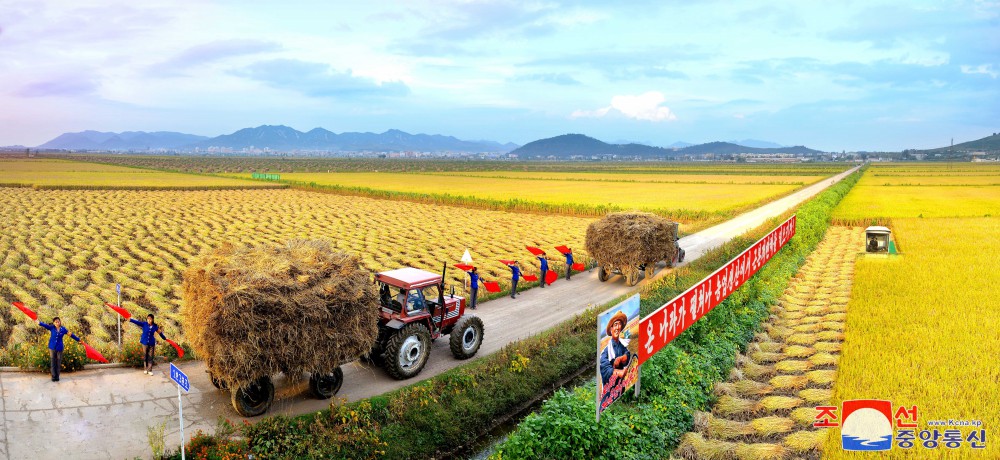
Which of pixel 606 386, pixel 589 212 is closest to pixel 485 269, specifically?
pixel 606 386

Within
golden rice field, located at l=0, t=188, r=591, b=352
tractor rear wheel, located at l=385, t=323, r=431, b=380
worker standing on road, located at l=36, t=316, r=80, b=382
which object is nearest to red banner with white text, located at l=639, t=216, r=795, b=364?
tractor rear wheel, located at l=385, t=323, r=431, b=380

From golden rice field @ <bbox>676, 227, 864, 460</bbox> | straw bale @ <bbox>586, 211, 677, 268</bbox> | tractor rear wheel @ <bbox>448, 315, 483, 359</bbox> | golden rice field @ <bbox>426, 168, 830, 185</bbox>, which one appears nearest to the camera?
golden rice field @ <bbox>676, 227, 864, 460</bbox>

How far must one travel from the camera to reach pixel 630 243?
63.7 feet

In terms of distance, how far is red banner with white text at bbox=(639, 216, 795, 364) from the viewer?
9.79 meters

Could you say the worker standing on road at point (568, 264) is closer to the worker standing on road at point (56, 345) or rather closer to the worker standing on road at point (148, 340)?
the worker standing on road at point (148, 340)

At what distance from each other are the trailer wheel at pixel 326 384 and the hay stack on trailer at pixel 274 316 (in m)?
0.02

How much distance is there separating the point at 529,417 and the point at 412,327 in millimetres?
3501

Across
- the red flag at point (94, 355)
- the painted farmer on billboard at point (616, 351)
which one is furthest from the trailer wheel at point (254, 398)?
the painted farmer on billboard at point (616, 351)

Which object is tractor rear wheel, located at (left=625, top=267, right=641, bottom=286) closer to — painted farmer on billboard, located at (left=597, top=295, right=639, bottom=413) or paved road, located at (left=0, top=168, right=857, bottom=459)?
paved road, located at (left=0, top=168, right=857, bottom=459)

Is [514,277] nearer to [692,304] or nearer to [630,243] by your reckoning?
[630,243]

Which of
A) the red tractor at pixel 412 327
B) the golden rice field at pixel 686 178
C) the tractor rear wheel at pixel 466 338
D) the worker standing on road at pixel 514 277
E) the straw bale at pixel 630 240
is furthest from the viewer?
the golden rice field at pixel 686 178

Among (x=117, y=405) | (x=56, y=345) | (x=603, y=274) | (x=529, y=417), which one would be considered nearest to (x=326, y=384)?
(x=117, y=405)

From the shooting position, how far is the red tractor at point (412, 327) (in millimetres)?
11219

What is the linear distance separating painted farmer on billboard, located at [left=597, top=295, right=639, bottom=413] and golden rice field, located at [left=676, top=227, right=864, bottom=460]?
1445 mm
